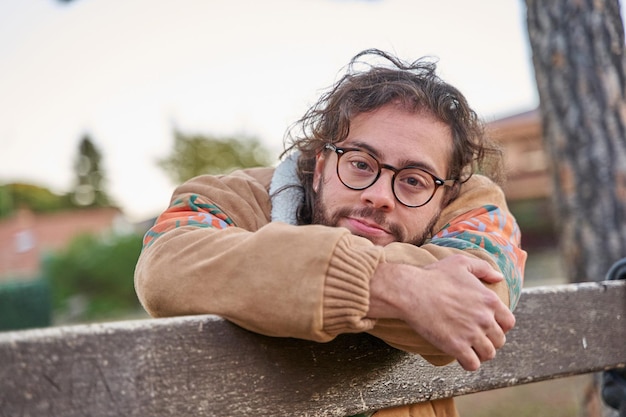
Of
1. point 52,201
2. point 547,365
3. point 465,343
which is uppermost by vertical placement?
point 465,343

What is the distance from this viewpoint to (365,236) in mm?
1686

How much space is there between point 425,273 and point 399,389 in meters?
0.36

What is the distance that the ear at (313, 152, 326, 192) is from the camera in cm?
192

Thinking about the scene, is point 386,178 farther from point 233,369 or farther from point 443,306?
point 233,369

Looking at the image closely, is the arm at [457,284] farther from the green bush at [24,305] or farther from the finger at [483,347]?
the green bush at [24,305]

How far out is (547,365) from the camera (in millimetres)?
1860

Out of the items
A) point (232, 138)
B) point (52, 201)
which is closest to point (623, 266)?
point (232, 138)

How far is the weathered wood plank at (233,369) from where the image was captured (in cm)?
108

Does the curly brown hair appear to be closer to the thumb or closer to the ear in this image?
the ear

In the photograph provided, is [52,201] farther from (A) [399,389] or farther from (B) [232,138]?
(A) [399,389]

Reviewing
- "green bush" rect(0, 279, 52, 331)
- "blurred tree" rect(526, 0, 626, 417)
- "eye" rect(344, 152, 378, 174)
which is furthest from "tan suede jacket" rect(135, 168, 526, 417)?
"green bush" rect(0, 279, 52, 331)

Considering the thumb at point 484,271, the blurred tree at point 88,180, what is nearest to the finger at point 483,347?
the thumb at point 484,271

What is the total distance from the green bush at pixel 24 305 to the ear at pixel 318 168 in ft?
61.6

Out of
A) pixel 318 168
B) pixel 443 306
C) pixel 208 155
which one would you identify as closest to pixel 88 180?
pixel 208 155
